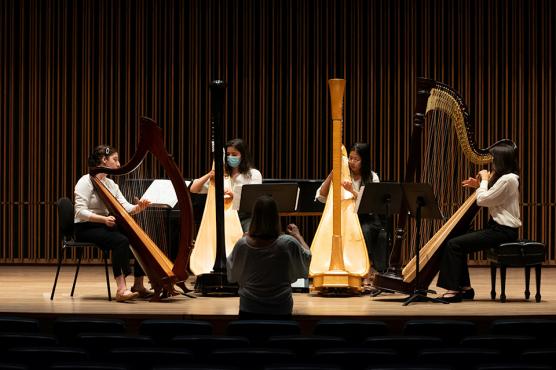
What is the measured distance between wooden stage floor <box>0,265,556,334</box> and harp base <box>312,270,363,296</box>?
0.08 m

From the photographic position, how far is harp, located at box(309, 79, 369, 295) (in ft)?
21.2

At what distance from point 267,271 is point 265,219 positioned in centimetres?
29

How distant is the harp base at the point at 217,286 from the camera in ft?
21.5

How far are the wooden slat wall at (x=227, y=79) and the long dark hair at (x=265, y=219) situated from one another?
5007 mm

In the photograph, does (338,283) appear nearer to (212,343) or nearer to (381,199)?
(381,199)

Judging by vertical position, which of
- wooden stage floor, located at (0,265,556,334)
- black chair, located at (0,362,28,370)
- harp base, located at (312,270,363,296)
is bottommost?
wooden stage floor, located at (0,265,556,334)

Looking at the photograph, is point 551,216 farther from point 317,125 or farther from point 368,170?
point 368,170

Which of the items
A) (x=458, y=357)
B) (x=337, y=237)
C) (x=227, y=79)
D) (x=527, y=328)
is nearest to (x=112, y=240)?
(x=337, y=237)

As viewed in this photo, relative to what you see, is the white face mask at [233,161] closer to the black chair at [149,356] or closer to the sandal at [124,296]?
the sandal at [124,296]

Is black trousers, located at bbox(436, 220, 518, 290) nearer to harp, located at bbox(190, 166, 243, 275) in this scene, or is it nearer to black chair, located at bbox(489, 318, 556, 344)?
harp, located at bbox(190, 166, 243, 275)

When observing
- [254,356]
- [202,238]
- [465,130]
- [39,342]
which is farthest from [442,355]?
[202,238]

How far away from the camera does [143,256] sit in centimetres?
614

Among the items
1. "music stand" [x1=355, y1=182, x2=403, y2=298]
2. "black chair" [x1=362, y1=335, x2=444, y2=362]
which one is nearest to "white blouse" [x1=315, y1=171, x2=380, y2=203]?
"music stand" [x1=355, y1=182, x2=403, y2=298]

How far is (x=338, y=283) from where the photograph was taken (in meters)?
6.55
